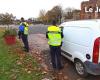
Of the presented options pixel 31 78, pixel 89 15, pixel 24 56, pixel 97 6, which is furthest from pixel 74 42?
pixel 89 15

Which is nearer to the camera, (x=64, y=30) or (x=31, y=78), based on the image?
(x=31, y=78)

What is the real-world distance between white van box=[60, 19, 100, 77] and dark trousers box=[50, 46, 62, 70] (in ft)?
1.35

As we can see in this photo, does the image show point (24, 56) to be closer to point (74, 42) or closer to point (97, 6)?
point (74, 42)

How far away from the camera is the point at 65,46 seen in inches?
363

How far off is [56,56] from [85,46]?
2.01 m

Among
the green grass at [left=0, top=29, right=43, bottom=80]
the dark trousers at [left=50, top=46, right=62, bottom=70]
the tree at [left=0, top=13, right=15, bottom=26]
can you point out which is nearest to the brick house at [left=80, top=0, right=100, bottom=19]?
the tree at [left=0, top=13, right=15, bottom=26]

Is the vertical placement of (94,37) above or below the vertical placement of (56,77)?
above

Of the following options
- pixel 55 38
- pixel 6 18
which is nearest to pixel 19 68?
pixel 55 38

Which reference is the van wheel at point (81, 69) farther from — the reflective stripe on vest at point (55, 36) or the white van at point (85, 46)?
the reflective stripe on vest at point (55, 36)

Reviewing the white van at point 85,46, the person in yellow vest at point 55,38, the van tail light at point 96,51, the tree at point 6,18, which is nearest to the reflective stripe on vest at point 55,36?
the person in yellow vest at point 55,38

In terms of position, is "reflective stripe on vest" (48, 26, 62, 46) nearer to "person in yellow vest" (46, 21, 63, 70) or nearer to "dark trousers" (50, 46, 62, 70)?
"person in yellow vest" (46, 21, 63, 70)

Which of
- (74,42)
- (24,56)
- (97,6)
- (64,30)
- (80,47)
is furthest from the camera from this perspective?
(97,6)

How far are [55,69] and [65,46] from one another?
3.17 feet

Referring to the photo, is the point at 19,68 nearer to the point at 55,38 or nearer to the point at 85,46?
the point at 55,38
